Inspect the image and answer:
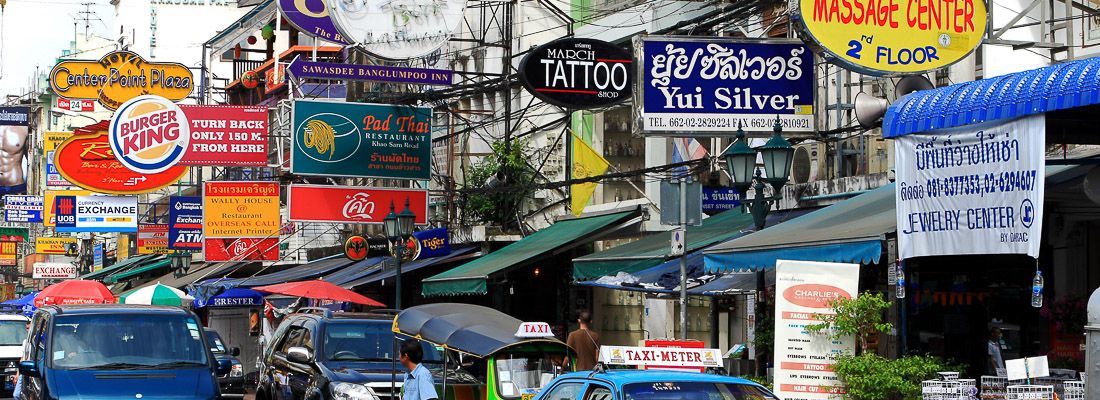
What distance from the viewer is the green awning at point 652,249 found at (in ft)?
64.0

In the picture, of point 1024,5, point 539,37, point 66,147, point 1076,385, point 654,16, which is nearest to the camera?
point 1076,385

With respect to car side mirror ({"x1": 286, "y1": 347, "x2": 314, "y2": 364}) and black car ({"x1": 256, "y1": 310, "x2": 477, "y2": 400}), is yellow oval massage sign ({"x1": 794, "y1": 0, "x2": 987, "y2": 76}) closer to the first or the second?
black car ({"x1": 256, "y1": 310, "x2": 477, "y2": 400})

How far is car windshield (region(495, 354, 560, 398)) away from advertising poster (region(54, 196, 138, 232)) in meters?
34.1

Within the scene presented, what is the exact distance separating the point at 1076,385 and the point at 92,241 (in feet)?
214

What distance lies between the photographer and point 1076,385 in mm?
11734

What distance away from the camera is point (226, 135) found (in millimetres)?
30250

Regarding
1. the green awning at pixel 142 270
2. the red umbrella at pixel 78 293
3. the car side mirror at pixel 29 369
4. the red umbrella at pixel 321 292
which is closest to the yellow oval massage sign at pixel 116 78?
the red umbrella at pixel 78 293

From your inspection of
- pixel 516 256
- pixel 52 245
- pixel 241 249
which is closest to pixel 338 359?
pixel 516 256

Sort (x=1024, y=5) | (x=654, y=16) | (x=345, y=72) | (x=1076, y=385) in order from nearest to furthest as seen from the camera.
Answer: (x=1076, y=385) → (x=1024, y=5) → (x=654, y=16) → (x=345, y=72)

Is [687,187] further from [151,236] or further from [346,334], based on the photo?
[151,236]

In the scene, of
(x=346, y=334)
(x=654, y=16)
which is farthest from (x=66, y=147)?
(x=346, y=334)

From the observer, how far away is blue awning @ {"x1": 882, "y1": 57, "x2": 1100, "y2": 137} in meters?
11.4

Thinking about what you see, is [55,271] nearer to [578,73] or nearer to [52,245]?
[52,245]

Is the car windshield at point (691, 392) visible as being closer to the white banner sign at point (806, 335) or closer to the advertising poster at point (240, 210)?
the white banner sign at point (806, 335)
